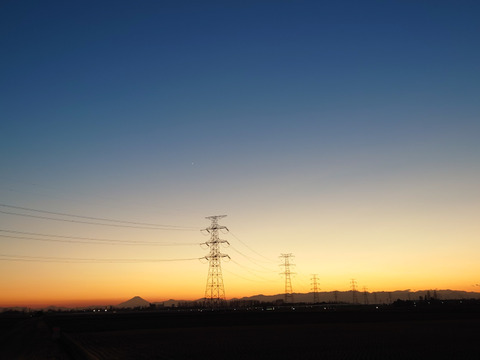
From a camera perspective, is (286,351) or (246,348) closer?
(286,351)

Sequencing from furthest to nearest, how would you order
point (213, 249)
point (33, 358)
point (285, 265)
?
1. point (285, 265)
2. point (213, 249)
3. point (33, 358)

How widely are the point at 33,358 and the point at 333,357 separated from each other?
2301cm

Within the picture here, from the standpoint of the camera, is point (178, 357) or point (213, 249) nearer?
point (178, 357)

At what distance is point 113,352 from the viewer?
121 ft

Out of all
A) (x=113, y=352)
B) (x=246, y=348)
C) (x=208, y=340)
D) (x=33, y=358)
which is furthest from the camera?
(x=208, y=340)

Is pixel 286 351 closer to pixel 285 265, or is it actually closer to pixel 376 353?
pixel 376 353

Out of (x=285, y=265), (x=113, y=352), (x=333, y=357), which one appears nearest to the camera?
(x=333, y=357)

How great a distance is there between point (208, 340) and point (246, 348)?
9593 millimetres

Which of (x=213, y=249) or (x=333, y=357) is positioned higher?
(x=213, y=249)

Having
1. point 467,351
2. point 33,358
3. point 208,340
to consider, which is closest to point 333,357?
point 467,351

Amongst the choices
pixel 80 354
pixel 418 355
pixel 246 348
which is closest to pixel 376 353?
pixel 418 355

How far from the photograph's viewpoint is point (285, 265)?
6535 inches

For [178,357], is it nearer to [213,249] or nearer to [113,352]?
[113,352]

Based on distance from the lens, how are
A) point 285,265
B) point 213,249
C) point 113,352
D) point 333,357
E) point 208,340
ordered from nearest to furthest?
1. point 333,357
2. point 113,352
3. point 208,340
4. point 213,249
5. point 285,265
